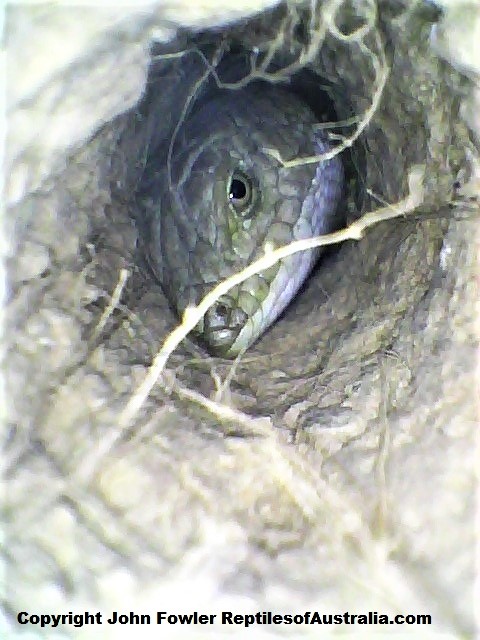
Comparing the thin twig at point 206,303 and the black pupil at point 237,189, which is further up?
the thin twig at point 206,303

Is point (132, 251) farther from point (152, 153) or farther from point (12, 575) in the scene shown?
point (12, 575)

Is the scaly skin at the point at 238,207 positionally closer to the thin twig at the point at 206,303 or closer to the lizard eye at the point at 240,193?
the lizard eye at the point at 240,193

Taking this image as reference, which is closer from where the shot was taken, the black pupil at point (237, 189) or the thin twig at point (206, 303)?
the thin twig at point (206, 303)

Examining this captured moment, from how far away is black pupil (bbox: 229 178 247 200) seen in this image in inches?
39.9

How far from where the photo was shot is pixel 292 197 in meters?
1.00

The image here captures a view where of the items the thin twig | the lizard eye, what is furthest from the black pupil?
the thin twig

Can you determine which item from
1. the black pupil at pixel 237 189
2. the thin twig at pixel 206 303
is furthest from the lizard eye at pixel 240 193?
the thin twig at pixel 206 303

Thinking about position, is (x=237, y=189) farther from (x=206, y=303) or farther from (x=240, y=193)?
(x=206, y=303)

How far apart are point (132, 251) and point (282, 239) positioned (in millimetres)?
238

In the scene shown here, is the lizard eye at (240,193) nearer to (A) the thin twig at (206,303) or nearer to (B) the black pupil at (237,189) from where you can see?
(B) the black pupil at (237,189)

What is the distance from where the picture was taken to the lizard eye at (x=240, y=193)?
1006mm

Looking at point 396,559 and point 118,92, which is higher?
point 118,92

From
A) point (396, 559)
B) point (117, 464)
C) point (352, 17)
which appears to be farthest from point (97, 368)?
point (352, 17)

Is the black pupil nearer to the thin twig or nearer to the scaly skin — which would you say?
the scaly skin
